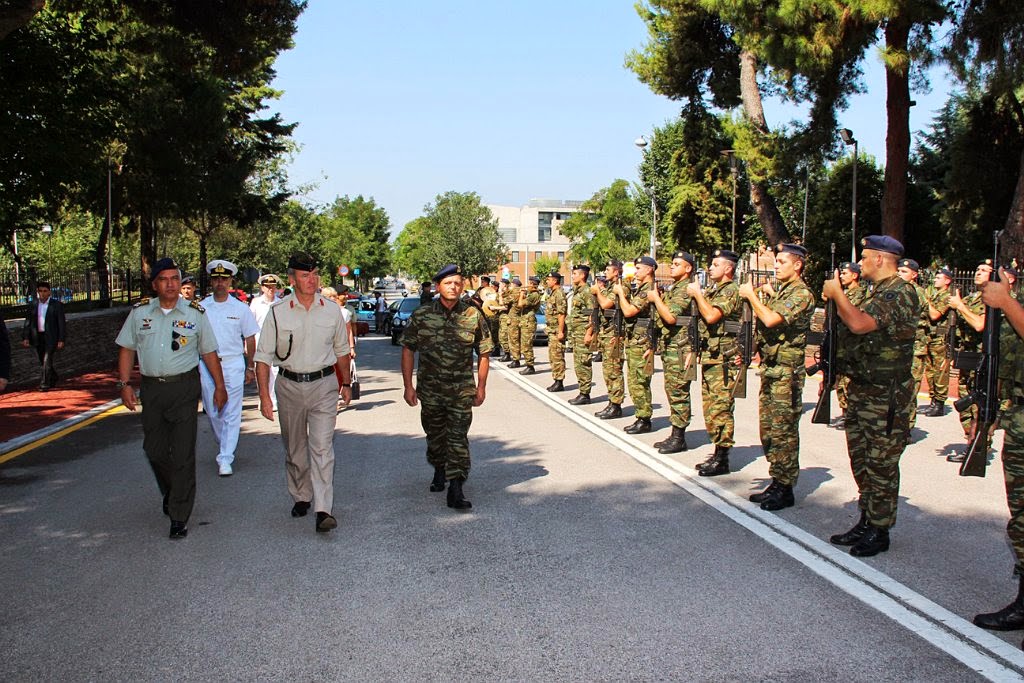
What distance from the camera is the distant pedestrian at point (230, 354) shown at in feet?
27.0

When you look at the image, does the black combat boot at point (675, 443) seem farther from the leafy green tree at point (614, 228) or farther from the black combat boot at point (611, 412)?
the leafy green tree at point (614, 228)

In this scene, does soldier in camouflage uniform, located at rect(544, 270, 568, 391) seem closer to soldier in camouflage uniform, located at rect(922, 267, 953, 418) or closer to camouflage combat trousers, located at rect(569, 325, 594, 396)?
camouflage combat trousers, located at rect(569, 325, 594, 396)

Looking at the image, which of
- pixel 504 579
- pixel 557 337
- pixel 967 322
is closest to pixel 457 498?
pixel 504 579

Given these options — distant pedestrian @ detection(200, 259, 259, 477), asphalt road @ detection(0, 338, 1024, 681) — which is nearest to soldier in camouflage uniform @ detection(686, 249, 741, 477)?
asphalt road @ detection(0, 338, 1024, 681)

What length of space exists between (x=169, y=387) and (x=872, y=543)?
4.53 m

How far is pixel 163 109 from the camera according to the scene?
2502 cm

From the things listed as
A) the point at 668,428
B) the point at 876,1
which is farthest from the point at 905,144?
the point at 668,428

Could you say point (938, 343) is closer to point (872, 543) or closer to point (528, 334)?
point (872, 543)

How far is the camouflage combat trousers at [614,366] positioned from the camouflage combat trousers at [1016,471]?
7.25 meters

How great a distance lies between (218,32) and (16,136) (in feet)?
15.9

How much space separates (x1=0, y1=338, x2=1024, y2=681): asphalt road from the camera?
3969 millimetres

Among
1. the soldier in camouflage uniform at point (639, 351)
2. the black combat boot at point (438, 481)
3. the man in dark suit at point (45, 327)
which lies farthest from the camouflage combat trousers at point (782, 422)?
the man in dark suit at point (45, 327)

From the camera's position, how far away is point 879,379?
541cm

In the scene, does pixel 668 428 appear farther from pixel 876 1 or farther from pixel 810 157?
pixel 810 157
